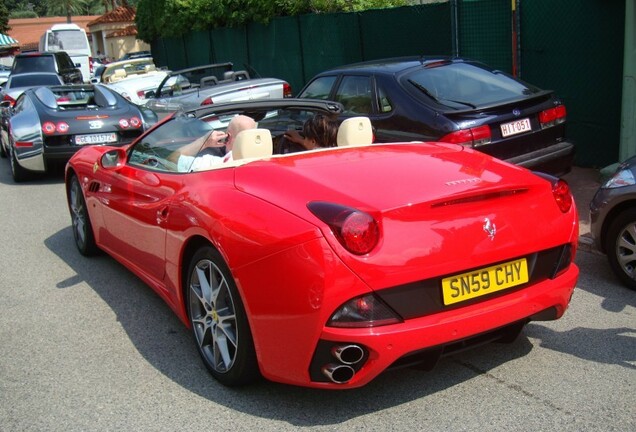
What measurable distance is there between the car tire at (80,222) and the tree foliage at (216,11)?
987 centimetres

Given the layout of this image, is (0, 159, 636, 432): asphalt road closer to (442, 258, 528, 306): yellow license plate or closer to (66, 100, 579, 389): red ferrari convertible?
(66, 100, 579, 389): red ferrari convertible

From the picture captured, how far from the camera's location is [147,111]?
12.0 m

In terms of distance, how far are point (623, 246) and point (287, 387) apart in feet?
9.18

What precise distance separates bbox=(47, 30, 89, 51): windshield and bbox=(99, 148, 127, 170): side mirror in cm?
2818

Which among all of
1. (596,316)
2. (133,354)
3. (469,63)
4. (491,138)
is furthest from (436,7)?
(133,354)

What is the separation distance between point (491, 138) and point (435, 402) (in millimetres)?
3550

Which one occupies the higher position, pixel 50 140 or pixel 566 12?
pixel 566 12

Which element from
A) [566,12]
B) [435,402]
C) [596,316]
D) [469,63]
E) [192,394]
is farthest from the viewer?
[566,12]

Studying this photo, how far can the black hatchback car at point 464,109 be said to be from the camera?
6680mm

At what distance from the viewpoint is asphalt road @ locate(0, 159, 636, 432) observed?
11.6 feet

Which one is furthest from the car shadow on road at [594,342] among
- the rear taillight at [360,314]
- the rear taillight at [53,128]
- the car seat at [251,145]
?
the rear taillight at [53,128]

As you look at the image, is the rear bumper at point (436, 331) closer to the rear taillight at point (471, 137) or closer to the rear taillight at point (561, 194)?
the rear taillight at point (561, 194)

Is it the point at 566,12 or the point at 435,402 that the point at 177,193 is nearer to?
the point at 435,402

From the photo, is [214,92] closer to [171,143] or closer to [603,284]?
[171,143]
